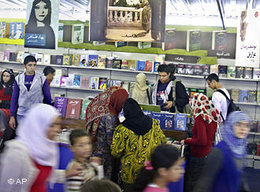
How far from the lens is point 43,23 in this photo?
6051 millimetres

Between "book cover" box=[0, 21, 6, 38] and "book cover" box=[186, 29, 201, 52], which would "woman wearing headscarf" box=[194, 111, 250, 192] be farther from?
"book cover" box=[0, 21, 6, 38]

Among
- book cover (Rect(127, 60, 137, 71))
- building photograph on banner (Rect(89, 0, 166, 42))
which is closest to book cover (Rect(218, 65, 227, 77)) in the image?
book cover (Rect(127, 60, 137, 71))

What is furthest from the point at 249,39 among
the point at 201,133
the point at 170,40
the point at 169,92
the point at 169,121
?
the point at 170,40

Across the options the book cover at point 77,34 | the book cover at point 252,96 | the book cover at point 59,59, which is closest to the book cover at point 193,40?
the book cover at point 252,96

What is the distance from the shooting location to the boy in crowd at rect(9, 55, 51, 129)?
5.21 m

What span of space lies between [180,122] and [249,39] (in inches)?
77.8

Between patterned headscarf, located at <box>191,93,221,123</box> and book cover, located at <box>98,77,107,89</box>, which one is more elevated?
book cover, located at <box>98,77,107,89</box>

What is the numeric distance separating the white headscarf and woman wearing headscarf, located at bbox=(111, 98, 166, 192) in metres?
1.69

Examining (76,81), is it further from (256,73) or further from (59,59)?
(256,73)

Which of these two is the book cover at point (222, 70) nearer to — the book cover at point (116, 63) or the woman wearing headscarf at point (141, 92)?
the book cover at point (116, 63)

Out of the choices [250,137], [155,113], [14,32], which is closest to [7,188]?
[155,113]

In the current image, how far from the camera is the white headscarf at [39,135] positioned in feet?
7.39

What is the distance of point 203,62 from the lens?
9336 millimetres

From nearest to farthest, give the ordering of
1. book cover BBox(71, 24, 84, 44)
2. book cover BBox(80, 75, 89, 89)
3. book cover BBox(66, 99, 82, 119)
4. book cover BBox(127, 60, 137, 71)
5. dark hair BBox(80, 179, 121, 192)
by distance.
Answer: dark hair BBox(80, 179, 121, 192) → book cover BBox(66, 99, 82, 119) → book cover BBox(127, 60, 137, 71) → book cover BBox(80, 75, 89, 89) → book cover BBox(71, 24, 84, 44)
